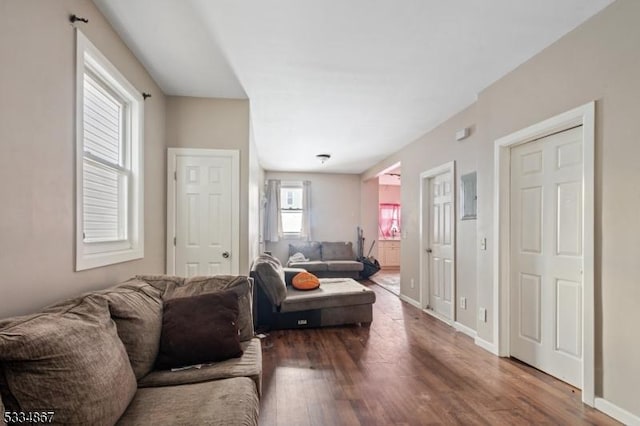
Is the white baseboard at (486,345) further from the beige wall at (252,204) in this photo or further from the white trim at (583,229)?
the beige wall at (252,204)

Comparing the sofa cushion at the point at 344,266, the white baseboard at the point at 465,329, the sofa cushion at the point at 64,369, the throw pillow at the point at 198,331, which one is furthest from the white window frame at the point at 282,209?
the sofa cushion at the point at 64,369

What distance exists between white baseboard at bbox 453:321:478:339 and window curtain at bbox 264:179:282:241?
4896 mm

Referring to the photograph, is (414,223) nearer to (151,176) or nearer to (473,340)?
(473,340)

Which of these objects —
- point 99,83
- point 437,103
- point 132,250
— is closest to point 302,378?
point 132,250

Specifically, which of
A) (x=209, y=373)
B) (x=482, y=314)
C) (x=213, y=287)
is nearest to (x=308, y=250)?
(x=482, y=314)

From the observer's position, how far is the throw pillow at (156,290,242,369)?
175 centimetres

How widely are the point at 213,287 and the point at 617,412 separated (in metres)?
2.62

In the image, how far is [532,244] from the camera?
2859mm

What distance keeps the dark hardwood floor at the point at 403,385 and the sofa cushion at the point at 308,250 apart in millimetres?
3999

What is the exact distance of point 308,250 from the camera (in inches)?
304

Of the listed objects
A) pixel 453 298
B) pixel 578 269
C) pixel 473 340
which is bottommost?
pixel 473 340

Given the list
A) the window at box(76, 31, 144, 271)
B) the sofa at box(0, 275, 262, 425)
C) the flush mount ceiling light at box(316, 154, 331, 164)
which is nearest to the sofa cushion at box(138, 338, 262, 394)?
the sofa at box(0, 275, 262, 425)

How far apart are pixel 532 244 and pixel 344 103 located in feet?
7.60

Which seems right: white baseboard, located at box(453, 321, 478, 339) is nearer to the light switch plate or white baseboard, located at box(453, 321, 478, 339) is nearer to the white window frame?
the light switch plate
